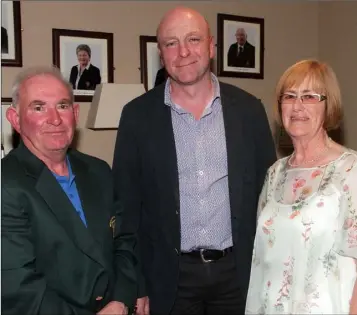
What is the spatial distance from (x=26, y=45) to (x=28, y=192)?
158cm

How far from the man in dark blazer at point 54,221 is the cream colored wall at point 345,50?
84.4 inches

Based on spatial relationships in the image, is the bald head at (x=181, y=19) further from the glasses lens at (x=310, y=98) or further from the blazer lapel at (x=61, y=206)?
the blazer lapel at (x=61, y=206)

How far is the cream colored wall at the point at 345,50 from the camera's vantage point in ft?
11.1

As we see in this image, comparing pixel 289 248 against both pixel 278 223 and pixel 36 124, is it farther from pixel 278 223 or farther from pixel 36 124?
pixel 36 124

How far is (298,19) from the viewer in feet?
12.5

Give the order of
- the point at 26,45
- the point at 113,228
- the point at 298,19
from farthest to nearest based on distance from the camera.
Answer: the point at 298,19, the point at 26,45, the point at 113,228

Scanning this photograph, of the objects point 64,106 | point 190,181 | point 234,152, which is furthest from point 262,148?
point 64,106

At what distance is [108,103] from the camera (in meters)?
2.95

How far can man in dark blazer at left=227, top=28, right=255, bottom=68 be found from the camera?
3527 mm

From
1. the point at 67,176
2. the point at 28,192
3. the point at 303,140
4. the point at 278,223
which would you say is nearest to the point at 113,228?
the point at 67,176

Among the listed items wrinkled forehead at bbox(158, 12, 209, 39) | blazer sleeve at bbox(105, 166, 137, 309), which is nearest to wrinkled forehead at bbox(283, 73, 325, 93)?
wrinkled forehead at bbox(158, 12, 209, 39)

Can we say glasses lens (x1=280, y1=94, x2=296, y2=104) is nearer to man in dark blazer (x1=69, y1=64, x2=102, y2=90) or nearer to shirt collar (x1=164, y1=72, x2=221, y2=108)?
shirt collar (x1=164, y1=72, x2=221, y2=108)

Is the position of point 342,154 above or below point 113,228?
above

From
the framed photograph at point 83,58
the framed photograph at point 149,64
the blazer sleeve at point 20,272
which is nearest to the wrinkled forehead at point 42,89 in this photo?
the blazer sleeve at point 20,272
